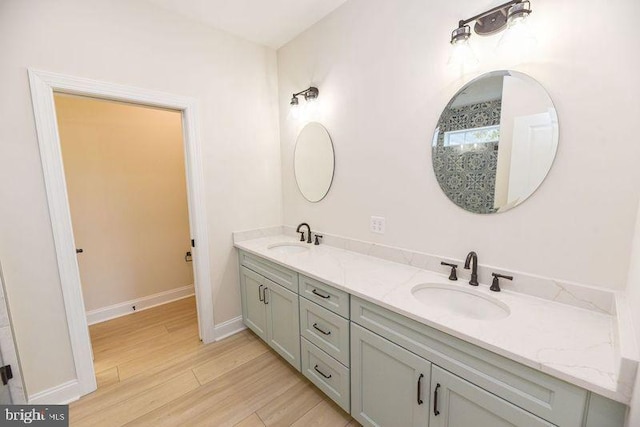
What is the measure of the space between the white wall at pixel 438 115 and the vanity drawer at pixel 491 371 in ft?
1.88

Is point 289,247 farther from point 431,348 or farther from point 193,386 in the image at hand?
point 431,348

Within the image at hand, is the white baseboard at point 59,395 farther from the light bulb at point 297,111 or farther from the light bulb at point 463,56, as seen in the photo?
the light bulb at point 463,56

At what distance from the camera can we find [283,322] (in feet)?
6.34

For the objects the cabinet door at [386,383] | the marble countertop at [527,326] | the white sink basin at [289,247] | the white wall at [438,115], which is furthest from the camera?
the white sink basin at [289,247]

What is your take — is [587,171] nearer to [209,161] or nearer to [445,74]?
[445,74]

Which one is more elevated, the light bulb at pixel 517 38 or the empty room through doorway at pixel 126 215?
the light bulb at pixel 517 38

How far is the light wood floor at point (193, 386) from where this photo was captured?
158cm

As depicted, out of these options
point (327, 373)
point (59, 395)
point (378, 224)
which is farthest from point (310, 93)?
point (59, 395)

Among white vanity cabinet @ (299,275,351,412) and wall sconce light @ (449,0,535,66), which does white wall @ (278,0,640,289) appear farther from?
white vanity cabinet @ (299,275,351,412)

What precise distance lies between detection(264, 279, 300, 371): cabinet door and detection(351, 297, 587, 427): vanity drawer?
73 cm

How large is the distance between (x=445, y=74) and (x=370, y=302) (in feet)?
4.37

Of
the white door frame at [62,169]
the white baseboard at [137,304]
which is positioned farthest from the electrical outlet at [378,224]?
the white baseboard at [137,304]

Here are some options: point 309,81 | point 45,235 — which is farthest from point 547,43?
point 45,235

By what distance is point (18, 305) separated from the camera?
153 centimetres
